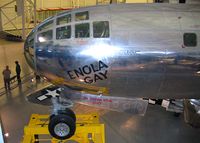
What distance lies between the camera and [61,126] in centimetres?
705

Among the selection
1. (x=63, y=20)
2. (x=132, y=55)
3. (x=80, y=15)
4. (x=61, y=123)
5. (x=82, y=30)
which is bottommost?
(x=61, y=123)

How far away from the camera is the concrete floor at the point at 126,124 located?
1026cm

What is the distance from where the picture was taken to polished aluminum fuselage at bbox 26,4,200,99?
639cm

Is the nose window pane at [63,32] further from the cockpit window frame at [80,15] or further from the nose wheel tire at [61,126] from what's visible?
the nose wheel tire at [61,126]

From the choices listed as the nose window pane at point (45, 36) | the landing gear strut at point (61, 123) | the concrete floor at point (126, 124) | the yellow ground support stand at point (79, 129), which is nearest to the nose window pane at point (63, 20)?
the nose window pane at point (45, 36)

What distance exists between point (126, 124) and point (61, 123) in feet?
15.5

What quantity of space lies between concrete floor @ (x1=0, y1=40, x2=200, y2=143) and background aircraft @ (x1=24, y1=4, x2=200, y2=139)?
373 centimetres

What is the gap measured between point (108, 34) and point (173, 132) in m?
5.58

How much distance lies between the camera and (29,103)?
13.4m

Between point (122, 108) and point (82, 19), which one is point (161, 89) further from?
point (82, 19)

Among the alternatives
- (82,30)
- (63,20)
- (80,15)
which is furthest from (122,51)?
(63,20)

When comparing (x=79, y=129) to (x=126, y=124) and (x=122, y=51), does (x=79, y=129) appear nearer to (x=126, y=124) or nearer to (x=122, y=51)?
(x=122, y=51)

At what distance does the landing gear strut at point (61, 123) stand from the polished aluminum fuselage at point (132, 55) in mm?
757

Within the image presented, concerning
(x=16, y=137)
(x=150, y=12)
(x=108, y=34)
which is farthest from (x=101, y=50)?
(x=16, y=137)
